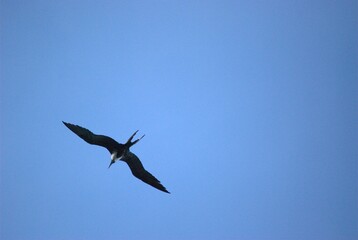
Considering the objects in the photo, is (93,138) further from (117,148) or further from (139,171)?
(139,171)

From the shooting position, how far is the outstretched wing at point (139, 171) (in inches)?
396

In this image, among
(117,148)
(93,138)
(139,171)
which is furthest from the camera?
(139,171)

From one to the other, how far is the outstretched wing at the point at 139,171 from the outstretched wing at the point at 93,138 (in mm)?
443

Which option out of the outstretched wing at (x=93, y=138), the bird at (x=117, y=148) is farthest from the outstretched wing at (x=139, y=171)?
the outstretched wing at (x=93, y=138)

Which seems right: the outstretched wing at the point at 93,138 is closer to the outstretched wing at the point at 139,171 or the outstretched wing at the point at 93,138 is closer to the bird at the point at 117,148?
the bird at the point at 117,148

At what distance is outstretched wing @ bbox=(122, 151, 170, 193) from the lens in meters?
10.0

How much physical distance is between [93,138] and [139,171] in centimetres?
163

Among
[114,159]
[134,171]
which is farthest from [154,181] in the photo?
[114,159]

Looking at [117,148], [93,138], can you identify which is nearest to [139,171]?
[117,148]

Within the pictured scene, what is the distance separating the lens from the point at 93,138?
9.77 meters

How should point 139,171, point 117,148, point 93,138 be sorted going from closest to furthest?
point 93,138, point 117,148, point 139,171

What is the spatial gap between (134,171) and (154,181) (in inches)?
25.5

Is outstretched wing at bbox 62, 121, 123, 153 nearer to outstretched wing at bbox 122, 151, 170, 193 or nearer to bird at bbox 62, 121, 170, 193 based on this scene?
bird at bbox 62, 121, 170, 193

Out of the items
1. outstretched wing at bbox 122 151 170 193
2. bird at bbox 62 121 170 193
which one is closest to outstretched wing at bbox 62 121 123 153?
bird at bbox 62 121 170 193
